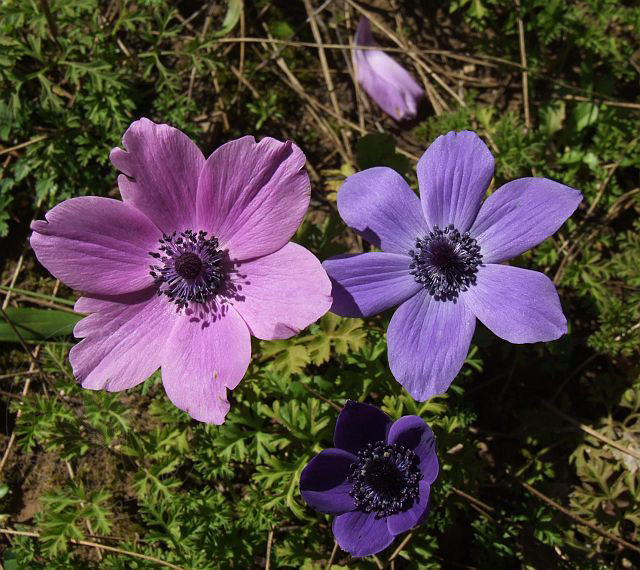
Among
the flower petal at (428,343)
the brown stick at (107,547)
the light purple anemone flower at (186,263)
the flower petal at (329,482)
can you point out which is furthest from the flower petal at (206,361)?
the brown stick at (107,547)

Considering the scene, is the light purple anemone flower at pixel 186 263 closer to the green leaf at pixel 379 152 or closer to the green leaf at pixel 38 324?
the green leaf at pixel 379 152

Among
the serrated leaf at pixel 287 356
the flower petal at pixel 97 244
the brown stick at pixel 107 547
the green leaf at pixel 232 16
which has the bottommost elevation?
the brown stick at pixel 107 547

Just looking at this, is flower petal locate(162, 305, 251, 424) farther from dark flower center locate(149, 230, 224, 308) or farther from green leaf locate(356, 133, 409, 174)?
green leaf locate(356, 133, 409, 174)

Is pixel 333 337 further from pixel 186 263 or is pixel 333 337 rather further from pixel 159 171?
pixel 159 171

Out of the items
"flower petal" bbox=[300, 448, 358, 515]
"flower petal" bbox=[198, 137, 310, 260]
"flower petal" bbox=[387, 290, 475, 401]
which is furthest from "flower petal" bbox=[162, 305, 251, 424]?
"flower petal" bbox=[387, 290, 475, 401]

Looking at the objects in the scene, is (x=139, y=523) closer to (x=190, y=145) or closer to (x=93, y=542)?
(x=93, y=542)

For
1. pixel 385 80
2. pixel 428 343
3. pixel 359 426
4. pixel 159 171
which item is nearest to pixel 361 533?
pixel 359 426
